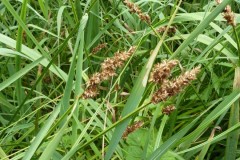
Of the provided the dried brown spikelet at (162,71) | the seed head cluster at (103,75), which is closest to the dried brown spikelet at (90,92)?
the seed head cluster at (103,75)

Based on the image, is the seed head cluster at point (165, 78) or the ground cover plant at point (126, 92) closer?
the seed head cluster at point (165, 78)

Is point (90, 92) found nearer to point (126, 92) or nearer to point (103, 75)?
point (103, 75)

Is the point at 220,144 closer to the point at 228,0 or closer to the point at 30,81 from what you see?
the point at 228,0

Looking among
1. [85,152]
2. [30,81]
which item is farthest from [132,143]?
[30,81]

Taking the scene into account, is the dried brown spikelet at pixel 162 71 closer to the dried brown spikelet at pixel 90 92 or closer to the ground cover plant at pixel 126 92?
the ground cover plant at pixel 126 92

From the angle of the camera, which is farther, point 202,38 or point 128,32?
point 128,32

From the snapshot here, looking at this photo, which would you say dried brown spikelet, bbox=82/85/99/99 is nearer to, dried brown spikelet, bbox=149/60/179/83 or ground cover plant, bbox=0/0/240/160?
ground cover plant, bbox=0/0/240/160

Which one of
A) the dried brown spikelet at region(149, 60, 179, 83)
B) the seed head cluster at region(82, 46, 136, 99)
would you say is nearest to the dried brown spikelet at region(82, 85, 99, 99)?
the seed head cluster at region(82, 46, 136, 99)

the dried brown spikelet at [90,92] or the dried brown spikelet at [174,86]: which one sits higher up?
the dried brown spikelet at [90,92]

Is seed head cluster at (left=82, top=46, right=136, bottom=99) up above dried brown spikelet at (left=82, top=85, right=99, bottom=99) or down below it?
above
